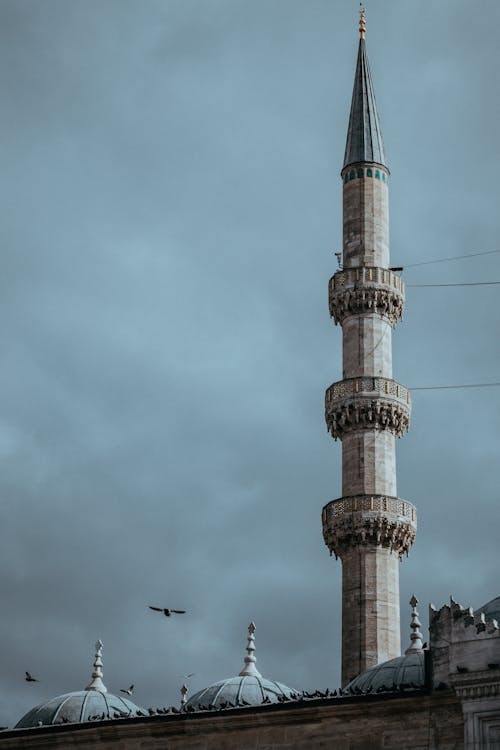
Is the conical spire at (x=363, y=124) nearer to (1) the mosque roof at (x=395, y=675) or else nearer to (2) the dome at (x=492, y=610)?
(1) the mosque roof at (x=395, y=675)

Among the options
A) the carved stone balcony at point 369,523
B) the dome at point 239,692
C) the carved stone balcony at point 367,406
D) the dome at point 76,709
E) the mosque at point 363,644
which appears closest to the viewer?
the mosque at point 363,644

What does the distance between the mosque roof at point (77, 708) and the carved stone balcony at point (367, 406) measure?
446 inches

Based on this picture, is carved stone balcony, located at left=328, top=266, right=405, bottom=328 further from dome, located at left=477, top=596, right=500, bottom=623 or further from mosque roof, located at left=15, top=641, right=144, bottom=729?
dome, located at left=477, top=596, right=500, bottom=623

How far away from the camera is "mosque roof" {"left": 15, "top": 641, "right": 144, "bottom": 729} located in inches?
1260

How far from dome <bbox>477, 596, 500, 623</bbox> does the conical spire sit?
71.8ft

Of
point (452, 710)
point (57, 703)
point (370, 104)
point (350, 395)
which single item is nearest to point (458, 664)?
point (452, 710)

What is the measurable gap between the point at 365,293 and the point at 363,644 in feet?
36.1

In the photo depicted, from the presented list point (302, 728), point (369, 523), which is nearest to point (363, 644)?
point (369, 523)

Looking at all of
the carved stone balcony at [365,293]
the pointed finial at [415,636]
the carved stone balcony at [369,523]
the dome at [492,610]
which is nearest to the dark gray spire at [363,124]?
the carved stone balcony at [365,293]

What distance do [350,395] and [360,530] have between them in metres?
4.24

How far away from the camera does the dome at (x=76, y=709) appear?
32.0m

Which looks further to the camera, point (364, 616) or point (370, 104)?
point (370, 104)

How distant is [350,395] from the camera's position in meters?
40.4

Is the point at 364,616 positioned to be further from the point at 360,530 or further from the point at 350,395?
the point at 350,395
